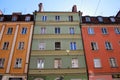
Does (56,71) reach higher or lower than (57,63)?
lower

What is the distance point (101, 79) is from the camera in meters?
24.4

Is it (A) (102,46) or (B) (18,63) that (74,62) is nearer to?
(A) (102,46)

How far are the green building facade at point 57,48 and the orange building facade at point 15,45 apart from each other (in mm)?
1164

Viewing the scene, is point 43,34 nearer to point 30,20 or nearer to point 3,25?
point 30,20

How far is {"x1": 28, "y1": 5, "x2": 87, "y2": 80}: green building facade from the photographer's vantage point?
24.7 m

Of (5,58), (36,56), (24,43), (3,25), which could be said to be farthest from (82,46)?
(3,25)

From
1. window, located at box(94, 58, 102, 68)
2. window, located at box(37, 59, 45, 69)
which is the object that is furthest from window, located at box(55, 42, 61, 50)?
window, located at box(94, 58, 102, 68)

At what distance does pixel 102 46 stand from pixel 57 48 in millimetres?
8284

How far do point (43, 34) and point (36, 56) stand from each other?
15.8ft

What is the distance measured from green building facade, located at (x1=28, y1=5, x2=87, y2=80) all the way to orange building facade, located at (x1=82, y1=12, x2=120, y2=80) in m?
1.30

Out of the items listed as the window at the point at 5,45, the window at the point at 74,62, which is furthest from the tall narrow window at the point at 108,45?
the window at the point at 5,45

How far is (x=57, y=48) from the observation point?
27422mm

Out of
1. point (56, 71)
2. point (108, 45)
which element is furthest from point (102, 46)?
point (56, 71)

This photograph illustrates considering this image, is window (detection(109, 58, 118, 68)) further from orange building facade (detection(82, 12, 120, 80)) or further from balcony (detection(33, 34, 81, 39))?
balcony (detection(33, 34, 81, 39))
